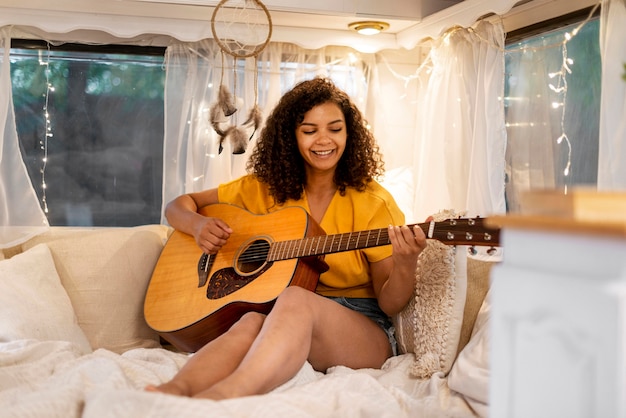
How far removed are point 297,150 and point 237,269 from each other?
556 millimetres

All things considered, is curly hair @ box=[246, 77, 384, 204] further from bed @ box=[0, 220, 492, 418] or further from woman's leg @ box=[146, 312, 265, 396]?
woman's leg @ box=[146, 312, 265, 396]

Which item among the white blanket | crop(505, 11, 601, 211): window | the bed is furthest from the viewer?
crop(505, 11, 601, 211): window

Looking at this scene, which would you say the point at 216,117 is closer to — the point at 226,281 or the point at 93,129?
the point at 93,129

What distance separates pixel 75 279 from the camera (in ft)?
8.87

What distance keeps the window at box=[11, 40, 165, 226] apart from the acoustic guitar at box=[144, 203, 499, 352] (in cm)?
79

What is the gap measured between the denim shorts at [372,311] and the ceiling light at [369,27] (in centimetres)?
123

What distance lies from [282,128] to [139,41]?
993 mm

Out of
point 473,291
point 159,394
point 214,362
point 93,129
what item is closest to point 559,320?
point 159,394

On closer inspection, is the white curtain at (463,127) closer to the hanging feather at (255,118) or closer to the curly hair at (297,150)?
the curly hair at (297,150)

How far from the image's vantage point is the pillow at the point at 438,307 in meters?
2.21

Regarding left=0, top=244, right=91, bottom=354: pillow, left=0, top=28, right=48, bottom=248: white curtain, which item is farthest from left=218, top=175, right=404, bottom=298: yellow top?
left=0, top=28, right=48, bottom=248: white curtain

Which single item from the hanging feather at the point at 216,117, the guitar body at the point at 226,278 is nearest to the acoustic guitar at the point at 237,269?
the guitar body at the point at 226,278

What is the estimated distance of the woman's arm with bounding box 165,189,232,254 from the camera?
2.51 m

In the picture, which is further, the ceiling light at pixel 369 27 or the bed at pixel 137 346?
the ceiling light at pixel 369 27
